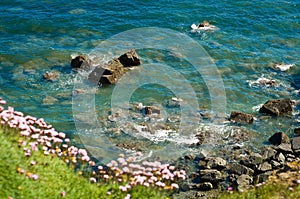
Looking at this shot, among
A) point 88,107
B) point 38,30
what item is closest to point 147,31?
point 38,30

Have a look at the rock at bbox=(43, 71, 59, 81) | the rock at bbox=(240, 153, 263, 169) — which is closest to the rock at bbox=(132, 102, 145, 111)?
the rock at bbox=(43, 71, 59, 81)

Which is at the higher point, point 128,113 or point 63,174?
point 63,174

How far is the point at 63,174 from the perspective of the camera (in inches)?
526

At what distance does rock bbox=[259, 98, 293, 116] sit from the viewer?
28094mm

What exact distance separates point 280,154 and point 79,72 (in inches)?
577

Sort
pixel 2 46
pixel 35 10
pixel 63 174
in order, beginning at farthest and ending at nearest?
1. pixel 35 10
2. pixel 2 46
3. pixel 63 174

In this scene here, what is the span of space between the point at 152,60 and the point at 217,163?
47.2ft

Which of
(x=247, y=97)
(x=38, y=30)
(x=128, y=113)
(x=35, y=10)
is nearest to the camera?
(x=128, y=113)

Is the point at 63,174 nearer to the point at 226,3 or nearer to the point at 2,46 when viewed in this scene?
the point at 2,46

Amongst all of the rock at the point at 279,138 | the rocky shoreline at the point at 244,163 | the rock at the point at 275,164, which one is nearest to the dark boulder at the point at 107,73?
the rocky shoreline at the point at 244,163

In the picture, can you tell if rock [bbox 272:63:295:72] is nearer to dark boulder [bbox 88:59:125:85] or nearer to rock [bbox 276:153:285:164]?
dark boulder [bbox 88:59:125:85]

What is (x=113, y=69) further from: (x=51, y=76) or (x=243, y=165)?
(x=243, y=165)

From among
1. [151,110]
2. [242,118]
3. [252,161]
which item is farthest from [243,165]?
[151,110]

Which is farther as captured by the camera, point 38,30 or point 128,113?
point 38,30
